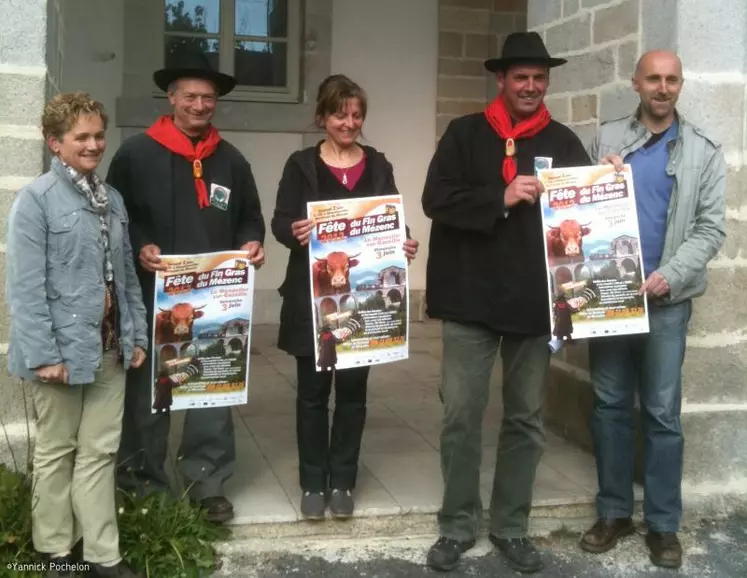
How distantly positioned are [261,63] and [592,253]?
5547mm

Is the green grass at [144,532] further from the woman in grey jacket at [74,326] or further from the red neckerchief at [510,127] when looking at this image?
the red neckerchief at [510,127]

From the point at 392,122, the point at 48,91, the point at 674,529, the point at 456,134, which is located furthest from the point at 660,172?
A: the point at 392,122

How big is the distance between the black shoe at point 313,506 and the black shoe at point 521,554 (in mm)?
752

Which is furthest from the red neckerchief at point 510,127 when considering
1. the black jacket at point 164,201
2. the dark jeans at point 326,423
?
the black jacket at point 164,201

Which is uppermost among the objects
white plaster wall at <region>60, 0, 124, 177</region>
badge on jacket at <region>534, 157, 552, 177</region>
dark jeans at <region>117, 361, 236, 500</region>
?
white plaster wall at <region>60, 0, 124, 177</region>

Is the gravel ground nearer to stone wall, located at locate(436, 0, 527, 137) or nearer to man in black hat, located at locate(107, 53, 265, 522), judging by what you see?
man in black hat, located at locate(107, 53, 265, 522)

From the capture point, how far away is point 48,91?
3.90 metres

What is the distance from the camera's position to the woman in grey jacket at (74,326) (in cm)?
316

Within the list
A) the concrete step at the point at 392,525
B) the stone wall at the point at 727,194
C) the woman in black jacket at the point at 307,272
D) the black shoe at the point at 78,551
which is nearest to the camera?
the black shoe at the point at 78,551

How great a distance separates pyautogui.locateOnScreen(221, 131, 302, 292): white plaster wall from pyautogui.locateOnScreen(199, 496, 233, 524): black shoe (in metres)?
4.42

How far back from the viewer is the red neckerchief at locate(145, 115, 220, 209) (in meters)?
3.83

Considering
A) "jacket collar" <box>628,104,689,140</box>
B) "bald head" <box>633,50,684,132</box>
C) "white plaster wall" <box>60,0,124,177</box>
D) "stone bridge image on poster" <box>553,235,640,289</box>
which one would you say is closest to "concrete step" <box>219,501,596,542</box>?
"stone bridge image on poster" <box>553,235,640,289</box>

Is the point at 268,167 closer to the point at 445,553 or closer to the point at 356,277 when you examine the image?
the point at 356,277

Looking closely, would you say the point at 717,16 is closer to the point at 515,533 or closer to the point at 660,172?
the point at 660,172
